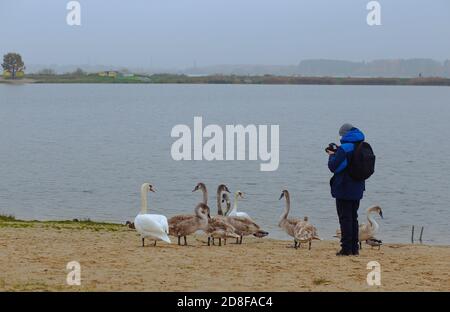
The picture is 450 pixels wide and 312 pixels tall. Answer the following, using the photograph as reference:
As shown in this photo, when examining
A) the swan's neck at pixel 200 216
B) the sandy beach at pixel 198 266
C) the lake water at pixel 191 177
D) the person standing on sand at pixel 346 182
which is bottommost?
the lake water at pixel 191 177

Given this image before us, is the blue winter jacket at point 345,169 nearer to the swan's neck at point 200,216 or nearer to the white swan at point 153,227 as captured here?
the swan's neck at point 200,216

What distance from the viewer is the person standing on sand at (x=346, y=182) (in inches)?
546

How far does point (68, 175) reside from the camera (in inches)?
1619

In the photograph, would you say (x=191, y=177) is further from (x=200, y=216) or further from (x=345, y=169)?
(x=345, y=169)

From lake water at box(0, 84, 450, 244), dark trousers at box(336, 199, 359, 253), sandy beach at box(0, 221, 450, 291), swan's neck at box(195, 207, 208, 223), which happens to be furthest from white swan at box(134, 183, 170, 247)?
lake water at box(0, 84, 450, 244)

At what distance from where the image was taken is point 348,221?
14297mm

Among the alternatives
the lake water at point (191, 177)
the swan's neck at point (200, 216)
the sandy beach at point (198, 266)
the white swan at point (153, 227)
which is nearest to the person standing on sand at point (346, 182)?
the sandy beach at point (198, 266)

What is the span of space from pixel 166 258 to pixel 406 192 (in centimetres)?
2356

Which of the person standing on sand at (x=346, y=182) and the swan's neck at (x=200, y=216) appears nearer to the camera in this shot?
the person standing on sand at (x=346, y=182)

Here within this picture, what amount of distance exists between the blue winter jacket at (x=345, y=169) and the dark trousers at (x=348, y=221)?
202 mm

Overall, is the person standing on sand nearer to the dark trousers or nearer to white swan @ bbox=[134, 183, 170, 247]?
the dark trousers
